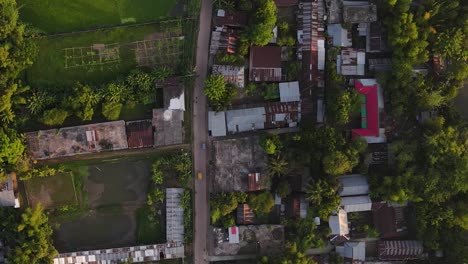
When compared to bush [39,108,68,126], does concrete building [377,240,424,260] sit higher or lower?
lower

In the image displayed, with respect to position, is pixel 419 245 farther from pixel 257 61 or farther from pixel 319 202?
pixel 257 61

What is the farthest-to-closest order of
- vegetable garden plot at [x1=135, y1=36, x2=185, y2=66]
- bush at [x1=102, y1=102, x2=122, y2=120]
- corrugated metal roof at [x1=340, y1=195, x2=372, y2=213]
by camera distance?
vegetable garden plot at [x1=135, y1=36, x2=185, y2=66]
corrugated metal roof at [x1=340, y1=195, x2=372, y2=213]
bush at [x1=102, y1=102, x2=122, y2=120]

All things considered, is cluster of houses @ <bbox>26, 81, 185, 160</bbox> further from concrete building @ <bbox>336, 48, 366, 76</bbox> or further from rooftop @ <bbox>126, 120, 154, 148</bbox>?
concrete building @ <bbox>336, 48, 366, 76</bbox>

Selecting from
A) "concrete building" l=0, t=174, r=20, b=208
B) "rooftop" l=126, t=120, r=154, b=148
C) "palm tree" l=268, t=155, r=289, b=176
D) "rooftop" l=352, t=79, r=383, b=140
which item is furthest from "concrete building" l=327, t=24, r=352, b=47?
"concrete building" l=0, t=174, r=20, b=208

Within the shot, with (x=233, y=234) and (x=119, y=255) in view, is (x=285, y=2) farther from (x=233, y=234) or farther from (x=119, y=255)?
(x=119, y=255)

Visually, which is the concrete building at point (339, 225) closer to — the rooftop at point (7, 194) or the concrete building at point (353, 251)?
the concrete building at point (353, 251)

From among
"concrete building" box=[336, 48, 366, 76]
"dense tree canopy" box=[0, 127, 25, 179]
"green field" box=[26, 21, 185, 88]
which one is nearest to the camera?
"dense tree canopy" box=[0, 127, 25, 179]

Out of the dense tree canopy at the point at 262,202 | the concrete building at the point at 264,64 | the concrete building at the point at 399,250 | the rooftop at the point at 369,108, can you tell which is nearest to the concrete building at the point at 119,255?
the dense tree canopy at the point at 262,202
